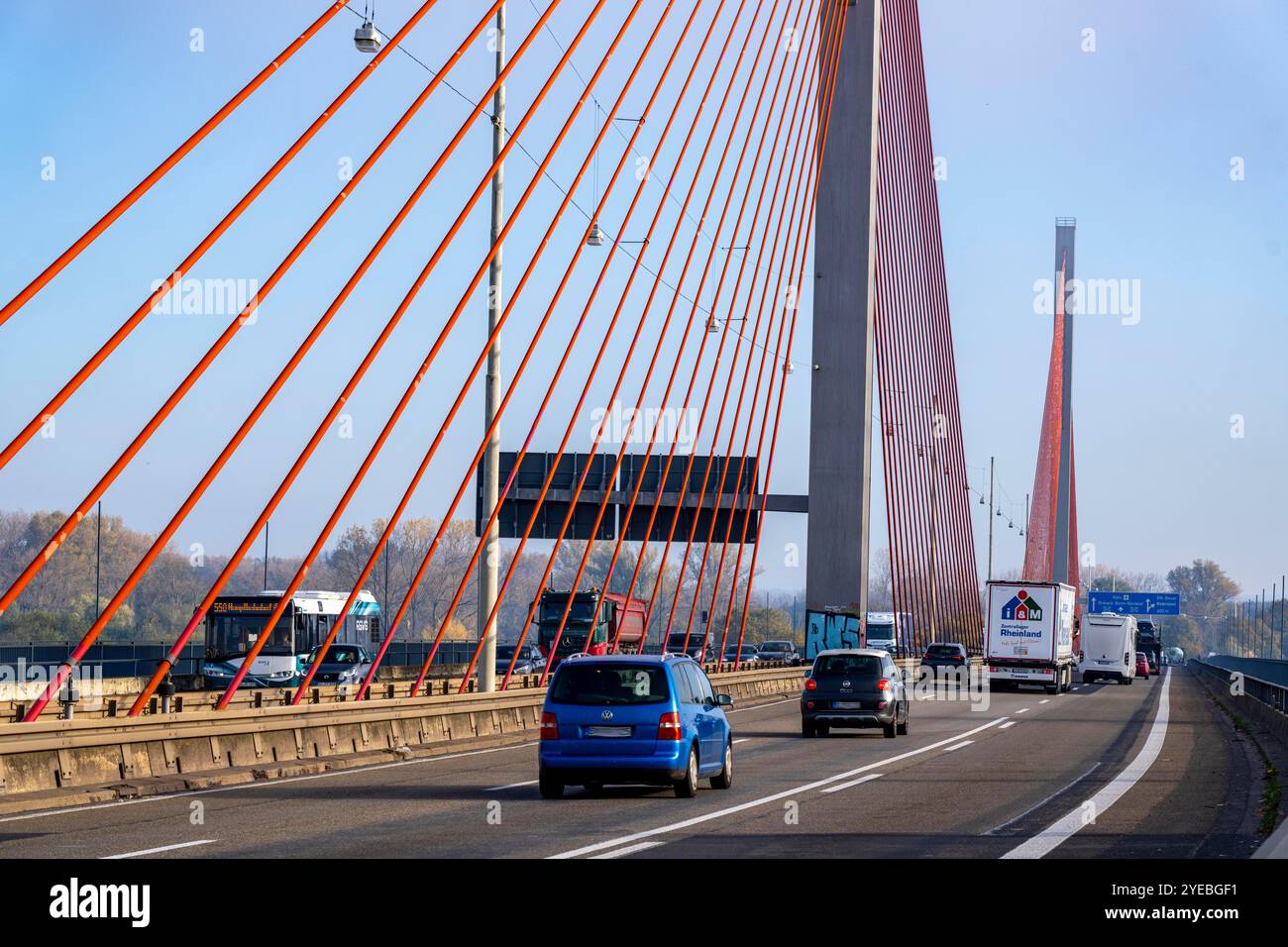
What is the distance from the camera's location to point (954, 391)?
221 feet

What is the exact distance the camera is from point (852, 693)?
99.7 feet

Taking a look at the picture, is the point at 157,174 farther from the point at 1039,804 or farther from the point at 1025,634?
the point at 1025,634

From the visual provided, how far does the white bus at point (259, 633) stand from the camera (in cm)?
4344

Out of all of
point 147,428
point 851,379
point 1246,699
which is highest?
point 851,379

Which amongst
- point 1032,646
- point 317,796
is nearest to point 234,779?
point 317,796

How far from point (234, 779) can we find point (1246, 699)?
2786 centimetres

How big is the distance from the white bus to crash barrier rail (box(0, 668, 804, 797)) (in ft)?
48.2

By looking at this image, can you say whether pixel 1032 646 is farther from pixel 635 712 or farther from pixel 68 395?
pixel 68 395

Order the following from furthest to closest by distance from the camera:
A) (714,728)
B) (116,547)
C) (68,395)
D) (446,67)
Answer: (116,547) < (446,67) < (714,728) < (68,395)

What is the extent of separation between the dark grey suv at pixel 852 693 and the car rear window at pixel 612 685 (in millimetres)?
11798

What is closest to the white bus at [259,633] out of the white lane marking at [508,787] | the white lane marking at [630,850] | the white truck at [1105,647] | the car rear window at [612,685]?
the white lane marking at [508,787]
